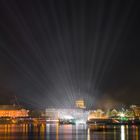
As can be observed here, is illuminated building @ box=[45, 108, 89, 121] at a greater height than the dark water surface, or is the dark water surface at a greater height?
illuminated building @ box=[45, 108, 89, 121]

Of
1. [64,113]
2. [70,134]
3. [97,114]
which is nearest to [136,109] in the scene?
[97,114]

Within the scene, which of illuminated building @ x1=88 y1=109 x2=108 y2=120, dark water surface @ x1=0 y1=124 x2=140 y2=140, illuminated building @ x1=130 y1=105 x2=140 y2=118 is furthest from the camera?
illuminated building @ x1=88 y1=109 x2=108 y2=120

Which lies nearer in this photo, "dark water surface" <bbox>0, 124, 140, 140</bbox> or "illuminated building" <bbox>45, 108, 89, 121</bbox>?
"dark water surface" <bbox>0, 124, 140, 140</bbox>

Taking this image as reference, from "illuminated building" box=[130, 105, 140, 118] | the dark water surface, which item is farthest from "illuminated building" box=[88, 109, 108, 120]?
the dark water surface

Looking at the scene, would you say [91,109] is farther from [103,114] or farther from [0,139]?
[0,139]

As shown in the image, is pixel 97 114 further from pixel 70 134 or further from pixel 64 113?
pixel 70 134

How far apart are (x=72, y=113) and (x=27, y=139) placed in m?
117

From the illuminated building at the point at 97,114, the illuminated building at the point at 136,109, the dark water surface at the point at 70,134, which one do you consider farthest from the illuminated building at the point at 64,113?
the dark water surface at the point at 70,134

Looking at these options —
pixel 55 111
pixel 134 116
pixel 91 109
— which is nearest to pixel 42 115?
pixel 55 111

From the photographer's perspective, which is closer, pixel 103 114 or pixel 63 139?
pixel 63 139

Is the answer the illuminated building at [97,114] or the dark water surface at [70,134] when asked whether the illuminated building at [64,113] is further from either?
the dark water surface at [70,134]

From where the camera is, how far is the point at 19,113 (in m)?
199

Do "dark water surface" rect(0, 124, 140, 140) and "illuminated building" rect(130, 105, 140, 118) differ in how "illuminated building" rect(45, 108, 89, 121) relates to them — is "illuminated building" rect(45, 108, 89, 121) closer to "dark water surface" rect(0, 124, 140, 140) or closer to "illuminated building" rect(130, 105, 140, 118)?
"illuminated building" rect(130, 105, 140, 118)

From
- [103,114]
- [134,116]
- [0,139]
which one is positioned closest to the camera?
[0,139]
